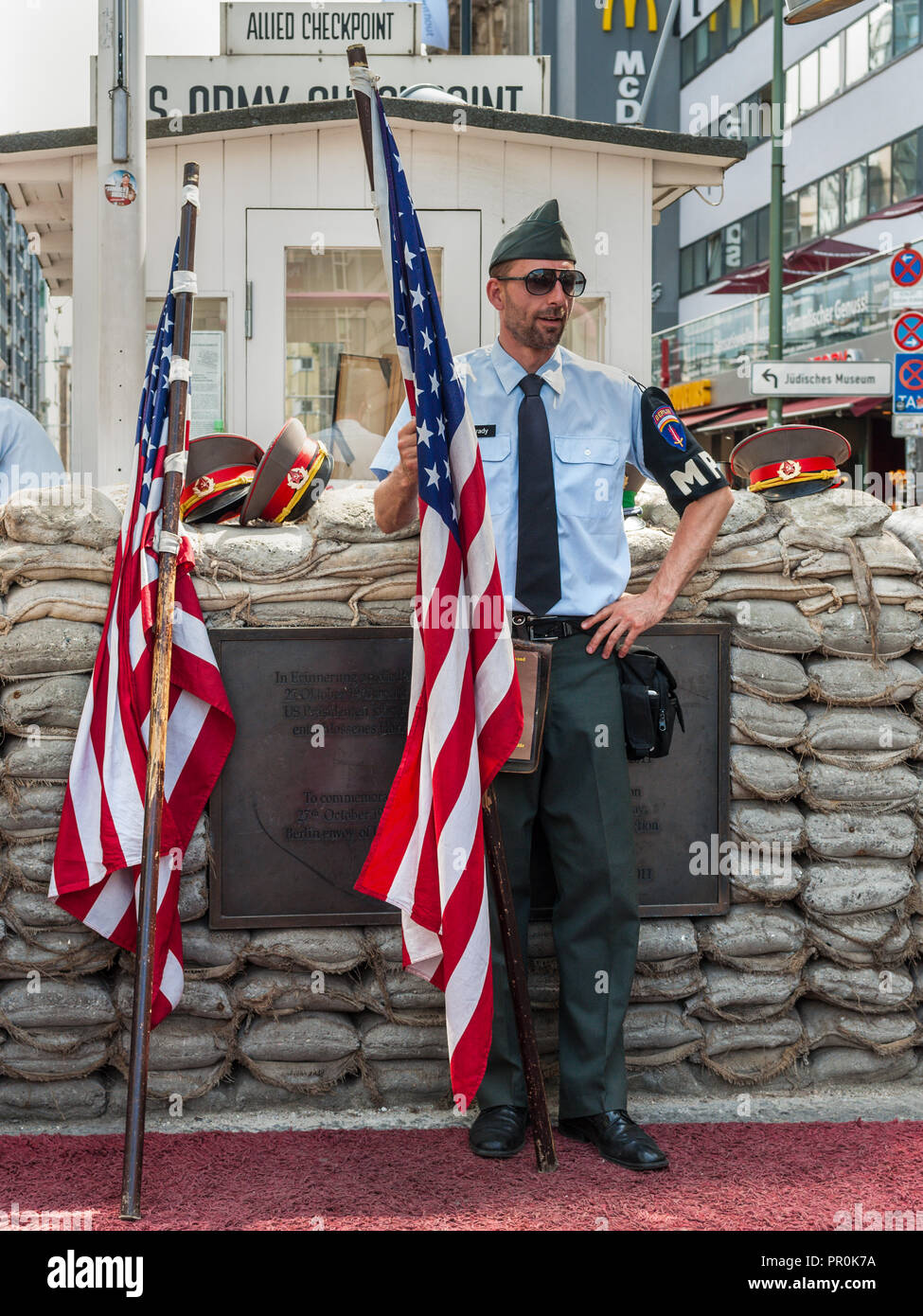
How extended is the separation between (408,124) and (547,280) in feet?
14.8

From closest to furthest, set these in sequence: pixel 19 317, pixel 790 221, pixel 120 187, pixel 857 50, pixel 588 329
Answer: pixel 120 187
pixel 588 329
pixel 857 50
pixel 790 221
pixel 19 317

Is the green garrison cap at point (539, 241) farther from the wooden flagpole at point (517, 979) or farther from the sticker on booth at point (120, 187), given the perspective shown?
the sticker on booth at point (120, 187)

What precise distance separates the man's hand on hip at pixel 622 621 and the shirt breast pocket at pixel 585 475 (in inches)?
10.0

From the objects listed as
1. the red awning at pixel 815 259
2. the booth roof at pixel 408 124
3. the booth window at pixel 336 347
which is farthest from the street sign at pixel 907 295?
the red awning at pixel 815 259

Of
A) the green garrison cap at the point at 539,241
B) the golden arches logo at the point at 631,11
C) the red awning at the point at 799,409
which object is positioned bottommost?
the green garrison cap at the point at 539,241

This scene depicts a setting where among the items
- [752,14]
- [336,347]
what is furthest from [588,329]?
[752,14]

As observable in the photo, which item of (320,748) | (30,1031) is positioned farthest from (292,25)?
(30,1031)

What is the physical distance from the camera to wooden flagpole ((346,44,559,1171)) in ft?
11.2

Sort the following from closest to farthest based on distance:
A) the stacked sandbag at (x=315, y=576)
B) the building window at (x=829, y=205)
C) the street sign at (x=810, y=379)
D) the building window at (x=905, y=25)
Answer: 1. the stacked sandbag at (x=315, y=576)
2. the street sign at (x=810, y=379)
3. the building window at (x=905, y=25)
4. the building window at (x=829, y=205)

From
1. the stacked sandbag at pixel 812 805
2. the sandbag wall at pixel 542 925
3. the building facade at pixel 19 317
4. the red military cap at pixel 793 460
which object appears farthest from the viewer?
the building facade at pixel 19 317

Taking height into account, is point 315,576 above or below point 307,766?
above

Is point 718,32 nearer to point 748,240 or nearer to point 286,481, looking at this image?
point 748,240

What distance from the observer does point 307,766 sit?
3951 mm

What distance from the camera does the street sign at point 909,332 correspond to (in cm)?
1177
